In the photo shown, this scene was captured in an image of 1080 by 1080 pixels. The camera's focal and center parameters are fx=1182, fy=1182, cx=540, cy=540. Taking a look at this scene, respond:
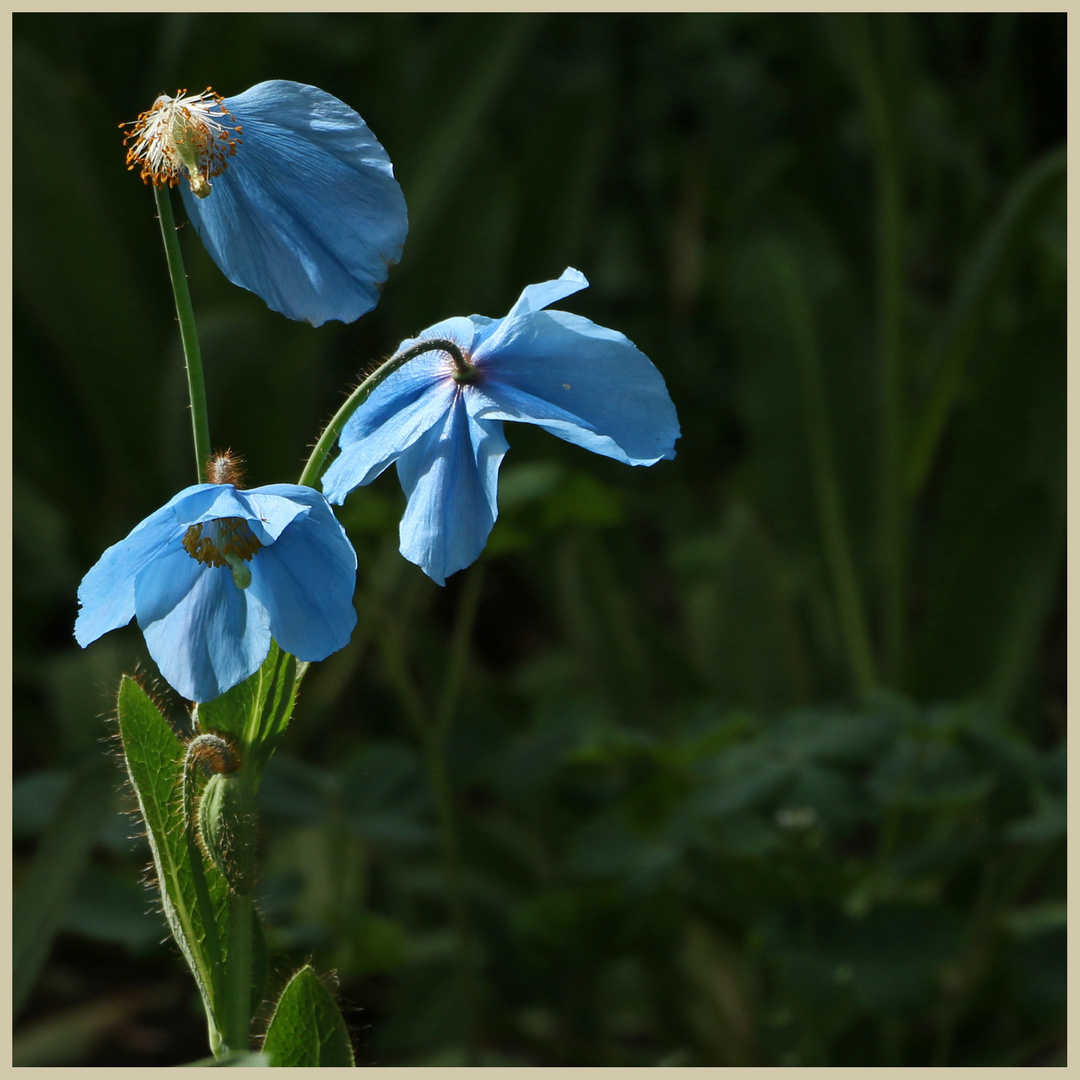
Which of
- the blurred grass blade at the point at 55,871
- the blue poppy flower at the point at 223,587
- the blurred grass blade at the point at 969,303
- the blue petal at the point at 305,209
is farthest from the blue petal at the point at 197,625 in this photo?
the blurred grass blade at the point at 969,303

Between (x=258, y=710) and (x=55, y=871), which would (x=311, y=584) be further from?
(x=55, y=871)

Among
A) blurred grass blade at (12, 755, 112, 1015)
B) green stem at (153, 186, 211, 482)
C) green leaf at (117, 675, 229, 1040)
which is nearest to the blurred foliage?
blurred grass blade at (12, 755, 112, 1015)

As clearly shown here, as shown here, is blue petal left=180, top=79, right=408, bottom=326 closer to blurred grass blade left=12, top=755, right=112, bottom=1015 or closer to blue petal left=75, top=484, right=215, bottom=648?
blue petal left=75, top=484, right=215, bottom=648

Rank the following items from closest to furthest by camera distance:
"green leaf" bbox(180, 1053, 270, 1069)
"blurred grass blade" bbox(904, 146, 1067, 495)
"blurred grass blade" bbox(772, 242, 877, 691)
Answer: "green leaf" bbox(180, 1053, 270, 1069) < "blurred grass blade" bbox(904, 146, 1067, 495) < "blurred grass blade" bbox(772, 242, 877, 691)

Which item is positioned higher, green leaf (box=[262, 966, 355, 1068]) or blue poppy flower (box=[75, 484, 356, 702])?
blue poppy flower (box=[75, 484, 356, 702])

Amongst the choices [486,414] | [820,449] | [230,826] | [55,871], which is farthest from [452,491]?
[820,449]
